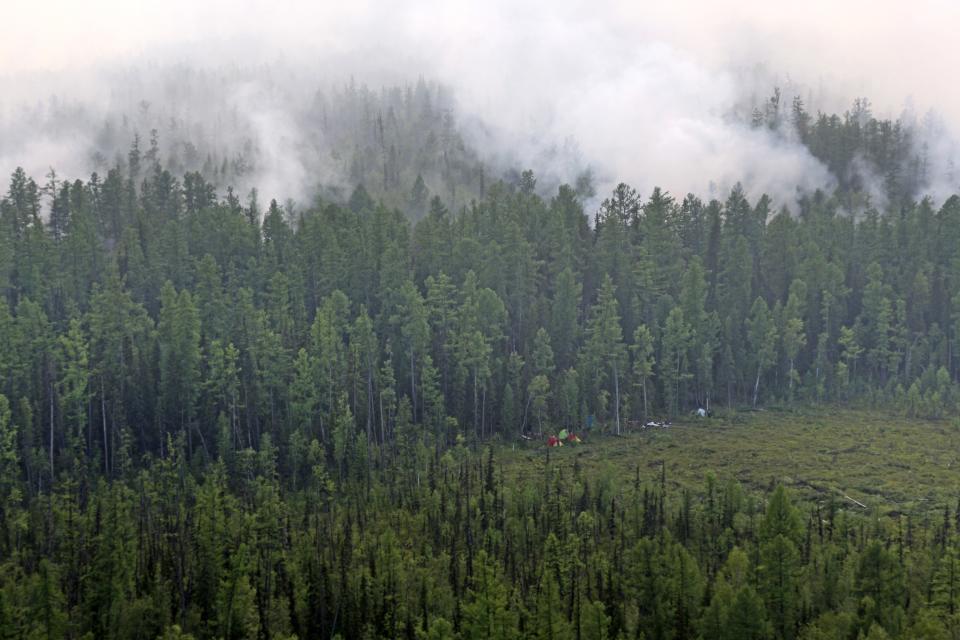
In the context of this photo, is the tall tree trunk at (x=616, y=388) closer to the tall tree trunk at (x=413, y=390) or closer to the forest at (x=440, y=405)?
the forest at (x=440, y=405)

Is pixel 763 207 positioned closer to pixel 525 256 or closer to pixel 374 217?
pixel 525 256

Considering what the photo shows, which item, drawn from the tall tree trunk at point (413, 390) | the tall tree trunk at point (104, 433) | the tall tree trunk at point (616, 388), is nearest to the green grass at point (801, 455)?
the tall tree trunk at point (616, 388)

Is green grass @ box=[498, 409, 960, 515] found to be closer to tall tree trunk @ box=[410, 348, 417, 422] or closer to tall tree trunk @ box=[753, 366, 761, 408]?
tall tree trunk @ box=[753, 366, 761, 408]

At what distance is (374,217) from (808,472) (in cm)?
5995

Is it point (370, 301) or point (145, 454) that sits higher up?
point (370, 301)

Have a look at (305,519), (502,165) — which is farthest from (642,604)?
(502,165)

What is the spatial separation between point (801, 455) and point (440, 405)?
1298 inches

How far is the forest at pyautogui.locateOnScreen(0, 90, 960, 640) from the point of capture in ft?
162

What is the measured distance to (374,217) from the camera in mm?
115688

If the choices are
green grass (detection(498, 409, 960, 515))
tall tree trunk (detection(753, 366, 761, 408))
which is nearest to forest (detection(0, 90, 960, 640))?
tall tree trunk (detection(753, 366, 761, 408))

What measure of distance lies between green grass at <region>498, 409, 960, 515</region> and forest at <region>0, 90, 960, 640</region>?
2.58m

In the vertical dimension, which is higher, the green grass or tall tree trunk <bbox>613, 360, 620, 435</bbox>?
tall tree trunk <bbox>613, 360, 620, 435</bbox>

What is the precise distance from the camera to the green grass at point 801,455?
7381cm

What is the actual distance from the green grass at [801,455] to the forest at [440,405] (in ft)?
8.45
